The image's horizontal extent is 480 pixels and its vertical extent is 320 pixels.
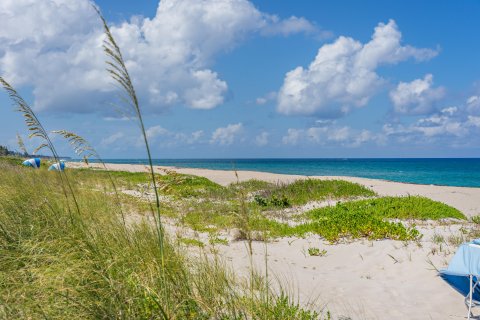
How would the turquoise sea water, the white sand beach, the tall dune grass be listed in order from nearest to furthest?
the tall dune grass
the white sand beach
the turquoise sea water

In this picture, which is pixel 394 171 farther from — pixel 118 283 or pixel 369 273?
pixel 118 283

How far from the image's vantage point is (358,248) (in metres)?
8.34

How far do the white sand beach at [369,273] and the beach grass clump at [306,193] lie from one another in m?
5.19

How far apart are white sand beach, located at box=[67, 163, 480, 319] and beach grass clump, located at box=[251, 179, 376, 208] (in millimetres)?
5193

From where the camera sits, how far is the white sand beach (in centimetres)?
530

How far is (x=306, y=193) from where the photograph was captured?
1622cm

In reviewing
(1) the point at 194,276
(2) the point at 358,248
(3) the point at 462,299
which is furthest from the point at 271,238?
(1) the point at 194,276

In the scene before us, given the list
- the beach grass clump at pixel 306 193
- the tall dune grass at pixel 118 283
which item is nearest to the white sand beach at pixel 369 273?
the tall dune grass at pixel 118 283

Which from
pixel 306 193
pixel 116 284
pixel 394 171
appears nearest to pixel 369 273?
pixel 116 284

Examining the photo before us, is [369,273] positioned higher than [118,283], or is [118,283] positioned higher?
[118,283]

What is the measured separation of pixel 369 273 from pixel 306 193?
927 centimetres

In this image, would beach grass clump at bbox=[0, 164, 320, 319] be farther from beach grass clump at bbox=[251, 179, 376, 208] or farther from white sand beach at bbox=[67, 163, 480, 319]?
beach grass clump at bbox=[251, 179, 376, 208]

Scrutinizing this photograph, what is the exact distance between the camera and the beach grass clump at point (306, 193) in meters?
14.6

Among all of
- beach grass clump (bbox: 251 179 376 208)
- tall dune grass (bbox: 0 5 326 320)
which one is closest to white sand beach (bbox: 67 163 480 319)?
tall dune grass (bbox: 0 5 326 320)
